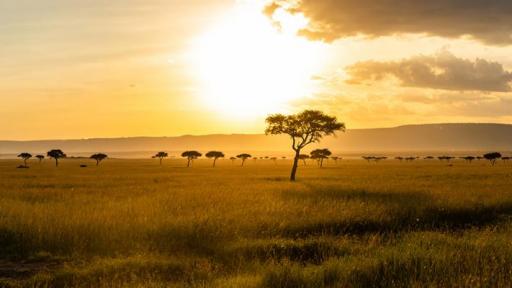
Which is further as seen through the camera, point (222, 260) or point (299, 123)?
point (299, 123)

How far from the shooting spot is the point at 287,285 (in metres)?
10.9

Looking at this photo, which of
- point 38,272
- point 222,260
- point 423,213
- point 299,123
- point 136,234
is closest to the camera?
point 38,272

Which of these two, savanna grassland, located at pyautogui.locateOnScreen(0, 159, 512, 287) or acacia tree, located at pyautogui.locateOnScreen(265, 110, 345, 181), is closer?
savanna grassland, located at pyautogui.locateOnScreen(0, 159, 512, 287)

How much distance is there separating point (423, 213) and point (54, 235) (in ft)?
57.1

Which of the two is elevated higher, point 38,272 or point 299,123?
point 299,123

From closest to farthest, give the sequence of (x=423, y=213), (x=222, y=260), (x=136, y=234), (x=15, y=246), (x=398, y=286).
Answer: (x=398, y=286)
(x=222, y=260)
(x=15, y=246)
(x=136, y=234)
(x=423, y=213)

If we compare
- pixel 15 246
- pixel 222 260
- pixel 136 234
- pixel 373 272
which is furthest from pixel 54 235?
pixel 373 272

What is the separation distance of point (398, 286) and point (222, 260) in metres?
5.56

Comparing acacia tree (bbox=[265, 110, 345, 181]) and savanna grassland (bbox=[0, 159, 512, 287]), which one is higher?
acacia tree (bbox=[265, 110, 345, 181])

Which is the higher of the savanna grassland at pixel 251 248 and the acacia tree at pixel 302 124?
the acacia tree at pixel 302 124

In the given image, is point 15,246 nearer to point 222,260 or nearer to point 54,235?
point 54,235

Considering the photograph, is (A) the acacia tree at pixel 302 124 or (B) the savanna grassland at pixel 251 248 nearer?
(B) the savanna grassland at pixel 251 248

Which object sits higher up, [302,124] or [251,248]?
[302,124]

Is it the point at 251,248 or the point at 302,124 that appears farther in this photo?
the point at 302,124
